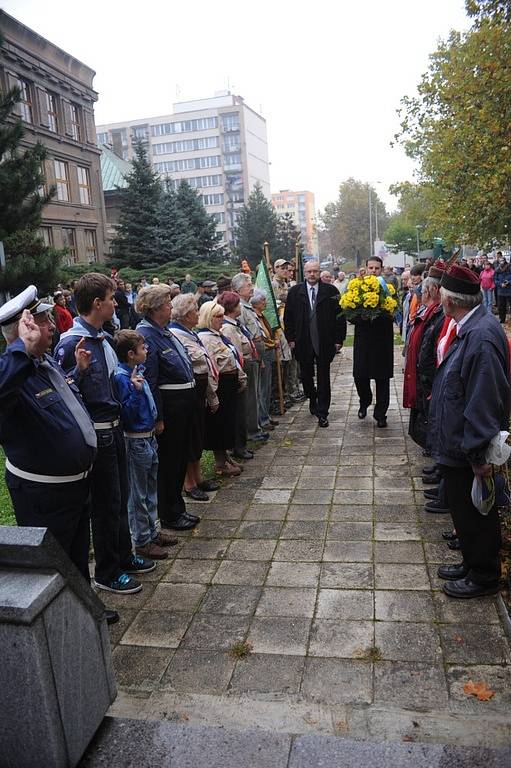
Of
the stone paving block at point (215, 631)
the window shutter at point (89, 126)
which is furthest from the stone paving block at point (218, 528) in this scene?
the window shutter at point (89, 126)

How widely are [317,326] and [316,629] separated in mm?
5749

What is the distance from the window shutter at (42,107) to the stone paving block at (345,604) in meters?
34.6

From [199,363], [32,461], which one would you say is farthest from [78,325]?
[199,363]

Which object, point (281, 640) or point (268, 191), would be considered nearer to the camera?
point (281, 640)

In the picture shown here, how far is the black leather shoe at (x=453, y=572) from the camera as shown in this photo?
4414 mm

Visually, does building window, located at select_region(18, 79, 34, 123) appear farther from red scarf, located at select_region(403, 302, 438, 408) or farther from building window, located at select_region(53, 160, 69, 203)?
red scarf, located at select_region(403, 302, 438, 408)

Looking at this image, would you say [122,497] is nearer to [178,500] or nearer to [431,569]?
[178,500]

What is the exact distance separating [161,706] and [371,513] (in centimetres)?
292

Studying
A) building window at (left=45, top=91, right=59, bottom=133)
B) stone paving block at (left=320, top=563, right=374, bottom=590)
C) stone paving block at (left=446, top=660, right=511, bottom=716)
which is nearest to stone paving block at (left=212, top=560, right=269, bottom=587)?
stone paving block at (left=320, top=563, right=374, bottom=590)

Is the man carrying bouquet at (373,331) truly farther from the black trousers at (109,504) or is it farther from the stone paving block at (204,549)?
the black trousers at (109,504)

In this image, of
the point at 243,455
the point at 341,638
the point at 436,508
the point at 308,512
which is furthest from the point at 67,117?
the point at 341,638

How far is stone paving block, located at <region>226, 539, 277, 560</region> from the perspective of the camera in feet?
16.4

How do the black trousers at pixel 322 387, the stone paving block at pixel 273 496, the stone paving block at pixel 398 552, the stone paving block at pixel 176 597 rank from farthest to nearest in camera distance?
1. the black trousers at pixel 322 387
2. the stone paving block at pixel 273 496
3. the stone paving block at pixel 398 552
4. the stone paving block at pixel 176 597

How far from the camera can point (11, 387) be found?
10.4ft
